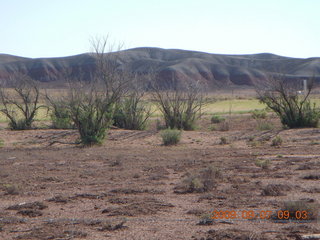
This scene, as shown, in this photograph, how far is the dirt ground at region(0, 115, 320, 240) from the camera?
8.47m

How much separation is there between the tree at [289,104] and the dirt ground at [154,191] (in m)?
5.37

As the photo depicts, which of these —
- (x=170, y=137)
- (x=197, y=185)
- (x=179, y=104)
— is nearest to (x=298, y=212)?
(x=197, y=185)

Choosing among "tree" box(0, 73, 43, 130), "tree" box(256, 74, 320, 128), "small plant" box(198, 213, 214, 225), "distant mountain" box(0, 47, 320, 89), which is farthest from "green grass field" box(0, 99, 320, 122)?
"distant mountain" box(0, 47, 320, 89)

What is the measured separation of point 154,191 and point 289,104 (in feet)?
64.5

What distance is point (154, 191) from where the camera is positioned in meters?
12.2

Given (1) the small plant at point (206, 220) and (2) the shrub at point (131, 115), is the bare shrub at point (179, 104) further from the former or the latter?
(1) the small plant at point (206, 220)

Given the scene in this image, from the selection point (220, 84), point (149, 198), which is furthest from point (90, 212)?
point (220, 84)

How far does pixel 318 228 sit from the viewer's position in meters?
8.15

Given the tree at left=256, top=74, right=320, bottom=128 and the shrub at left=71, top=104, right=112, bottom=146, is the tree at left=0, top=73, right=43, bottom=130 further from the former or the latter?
the tree at left=256, top=74, right=320, bottom=128

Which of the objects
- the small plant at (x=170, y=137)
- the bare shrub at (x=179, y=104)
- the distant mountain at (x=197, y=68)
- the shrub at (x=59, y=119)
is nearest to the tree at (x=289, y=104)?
the bare shrub at (x=179, y=104)

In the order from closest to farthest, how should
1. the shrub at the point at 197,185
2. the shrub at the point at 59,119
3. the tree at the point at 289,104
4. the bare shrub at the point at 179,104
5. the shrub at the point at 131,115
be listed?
the shrub at the point at 197,185, the tree at the point at 289,104, the shrub at the point at 59,119, the bare shrub at the point at 179,104, the shrub at the point at 131,115

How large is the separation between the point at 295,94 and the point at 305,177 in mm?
17654

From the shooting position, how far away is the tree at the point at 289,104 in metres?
29.6

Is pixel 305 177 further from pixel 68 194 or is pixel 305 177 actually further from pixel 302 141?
pixel 302 141
